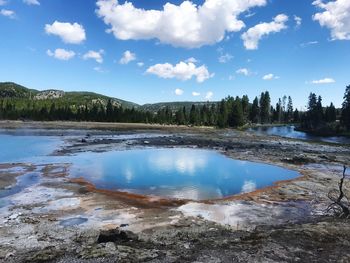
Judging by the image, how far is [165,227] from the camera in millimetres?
16953

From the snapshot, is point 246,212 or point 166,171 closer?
point 246,212

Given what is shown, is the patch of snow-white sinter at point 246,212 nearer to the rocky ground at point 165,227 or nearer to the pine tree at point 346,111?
the rocky ground at point 165,227

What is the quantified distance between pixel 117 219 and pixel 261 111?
16012cm

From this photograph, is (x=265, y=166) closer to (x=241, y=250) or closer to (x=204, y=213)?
(x=204, y=213)

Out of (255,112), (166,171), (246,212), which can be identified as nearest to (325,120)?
(255,112)

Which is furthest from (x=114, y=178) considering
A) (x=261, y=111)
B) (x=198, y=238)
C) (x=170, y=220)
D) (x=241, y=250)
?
(x=261, y=111)

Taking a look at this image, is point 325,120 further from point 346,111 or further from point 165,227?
point 165,227

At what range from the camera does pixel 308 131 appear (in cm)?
12144

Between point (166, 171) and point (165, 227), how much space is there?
1728 centimetres

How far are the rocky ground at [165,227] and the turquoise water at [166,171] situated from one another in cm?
276

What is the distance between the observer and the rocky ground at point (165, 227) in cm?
1314

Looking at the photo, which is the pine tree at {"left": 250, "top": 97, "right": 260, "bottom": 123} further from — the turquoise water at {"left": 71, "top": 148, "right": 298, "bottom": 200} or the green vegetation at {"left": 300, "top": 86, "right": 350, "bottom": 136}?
the turquoise water at {"left": 71, "top": 148, "right": 298, "bottom": 200}

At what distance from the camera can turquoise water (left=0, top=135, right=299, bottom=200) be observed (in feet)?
87.5

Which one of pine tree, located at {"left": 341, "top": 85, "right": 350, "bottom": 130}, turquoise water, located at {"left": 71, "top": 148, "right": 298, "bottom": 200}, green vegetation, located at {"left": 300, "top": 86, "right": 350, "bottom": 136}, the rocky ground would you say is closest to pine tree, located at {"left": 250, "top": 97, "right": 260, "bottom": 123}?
green vegetation, located at {"left": 300, "top": 86, "right": 350, "bottom": 136}
